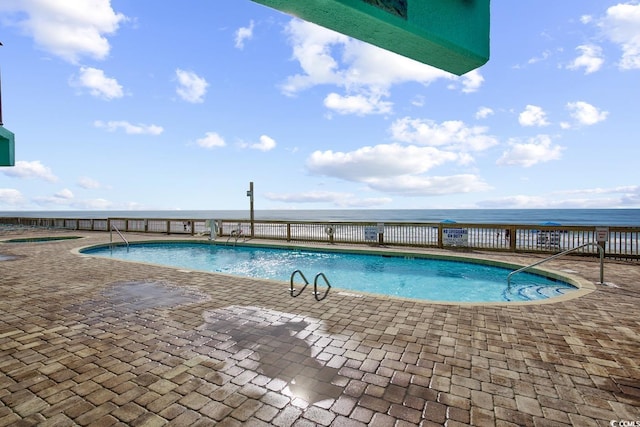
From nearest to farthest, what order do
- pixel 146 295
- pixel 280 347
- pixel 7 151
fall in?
pixel 280 347
pixel 146 295
pixel 7 151

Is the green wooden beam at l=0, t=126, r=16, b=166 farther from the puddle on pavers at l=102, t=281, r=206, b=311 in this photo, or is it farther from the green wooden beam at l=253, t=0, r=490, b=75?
the green wooden beam at l=253, t=0, r=490, b=75

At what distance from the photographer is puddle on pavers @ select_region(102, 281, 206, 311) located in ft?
17.8

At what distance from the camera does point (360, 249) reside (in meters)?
12.9

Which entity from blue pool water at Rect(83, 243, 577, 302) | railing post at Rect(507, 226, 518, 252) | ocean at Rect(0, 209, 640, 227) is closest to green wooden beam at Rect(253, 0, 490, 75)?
blue pool water at Rect(83, 243, 577, 302)

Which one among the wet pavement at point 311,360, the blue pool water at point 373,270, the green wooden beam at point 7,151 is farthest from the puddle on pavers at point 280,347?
the green wooden beam at point 7,151

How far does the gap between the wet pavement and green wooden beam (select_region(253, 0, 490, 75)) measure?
11.3ft

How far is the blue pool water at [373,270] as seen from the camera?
8276 millimetres

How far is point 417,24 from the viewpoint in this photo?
3062mm

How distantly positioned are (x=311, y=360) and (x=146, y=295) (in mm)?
4161

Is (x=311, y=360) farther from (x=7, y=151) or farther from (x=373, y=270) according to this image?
(x=7, y=151)

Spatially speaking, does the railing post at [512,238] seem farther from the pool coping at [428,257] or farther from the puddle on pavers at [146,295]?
the puddle on pavers at [146,295]

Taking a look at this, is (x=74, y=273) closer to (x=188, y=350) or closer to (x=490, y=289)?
(x=188, y=350)

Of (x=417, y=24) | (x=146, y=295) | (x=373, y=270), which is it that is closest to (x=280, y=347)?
(x=146, y=295)

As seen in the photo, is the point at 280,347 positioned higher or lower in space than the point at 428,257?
lower
